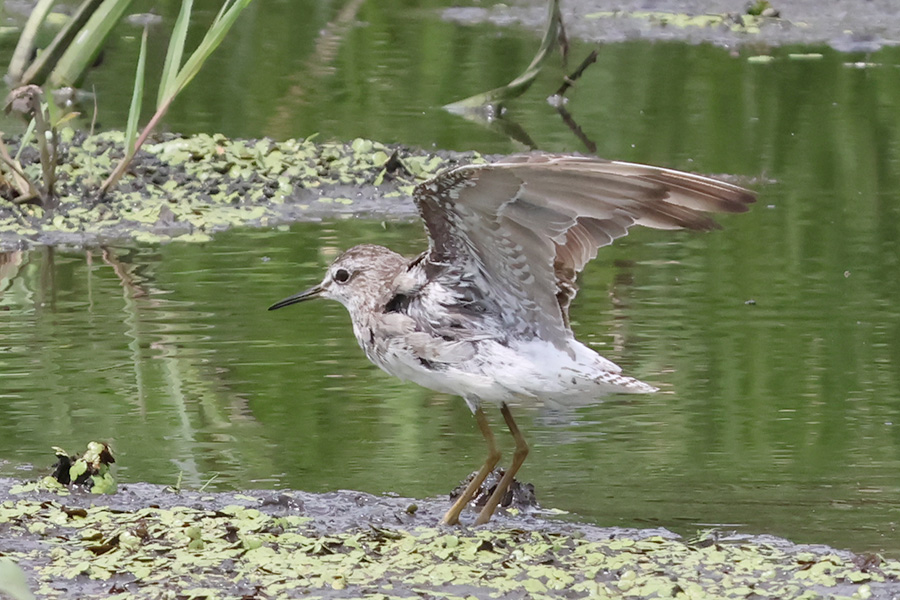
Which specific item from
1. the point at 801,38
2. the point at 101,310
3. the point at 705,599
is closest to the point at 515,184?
the point at 705,599

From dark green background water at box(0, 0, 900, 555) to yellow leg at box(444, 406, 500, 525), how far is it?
9.9 inches

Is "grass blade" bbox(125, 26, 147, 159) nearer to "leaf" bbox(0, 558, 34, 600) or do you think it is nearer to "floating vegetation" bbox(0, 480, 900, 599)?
"floating vegetation" bbox(0, 480, 900, 599)

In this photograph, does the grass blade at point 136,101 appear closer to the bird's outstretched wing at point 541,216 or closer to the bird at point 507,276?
the bird at point 507,276

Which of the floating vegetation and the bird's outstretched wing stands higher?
the bird's outstretched wing

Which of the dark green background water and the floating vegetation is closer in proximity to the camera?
the floating vegetation

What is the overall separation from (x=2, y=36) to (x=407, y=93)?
5384 millimetres

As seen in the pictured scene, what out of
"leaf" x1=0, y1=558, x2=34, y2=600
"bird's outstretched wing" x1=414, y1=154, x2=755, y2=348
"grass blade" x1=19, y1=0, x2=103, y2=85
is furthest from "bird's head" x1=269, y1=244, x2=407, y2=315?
"grass blade" x1=19, y1=0, x2=103, y2=85

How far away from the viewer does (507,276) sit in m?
4.98

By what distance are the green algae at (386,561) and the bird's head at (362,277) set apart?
2.49 ft

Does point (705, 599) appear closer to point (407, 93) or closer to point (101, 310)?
point (101, 310)

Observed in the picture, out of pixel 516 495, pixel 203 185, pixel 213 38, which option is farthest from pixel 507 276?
pixel 203 185

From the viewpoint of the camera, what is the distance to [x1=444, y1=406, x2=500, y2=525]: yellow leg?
16.8 feet

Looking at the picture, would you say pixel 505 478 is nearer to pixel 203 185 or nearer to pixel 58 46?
pixel 203 185

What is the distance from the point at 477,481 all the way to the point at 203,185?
5725 millimetres
